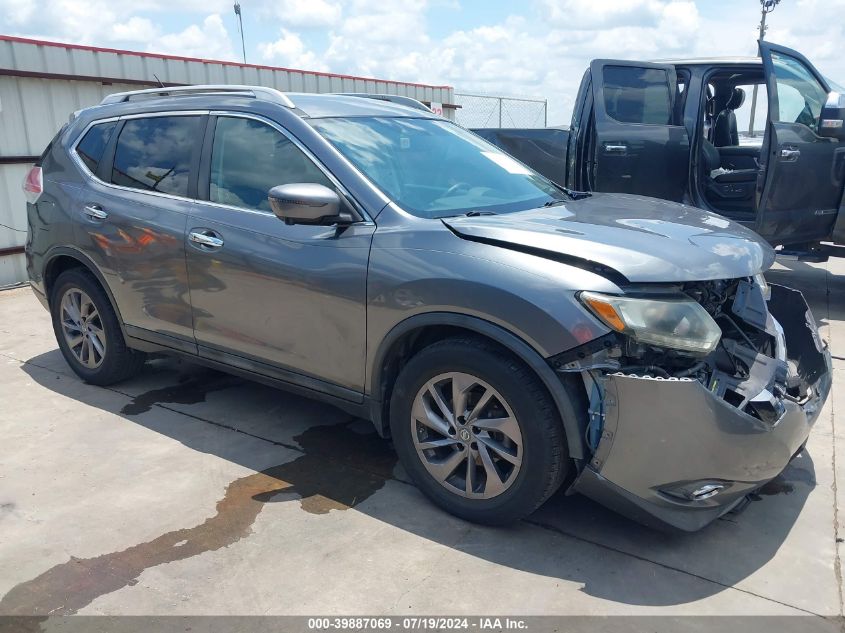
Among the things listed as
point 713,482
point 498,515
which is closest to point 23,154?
point 498,515

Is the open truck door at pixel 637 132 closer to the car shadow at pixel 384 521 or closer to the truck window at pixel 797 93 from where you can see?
the truck window at pixel 797 93

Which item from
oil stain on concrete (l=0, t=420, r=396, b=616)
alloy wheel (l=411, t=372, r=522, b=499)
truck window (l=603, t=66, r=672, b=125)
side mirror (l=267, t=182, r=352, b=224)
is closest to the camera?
oil stain on concrete (l=0, t=420, r=396, b=616)

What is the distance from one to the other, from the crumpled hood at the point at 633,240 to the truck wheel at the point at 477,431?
47cm

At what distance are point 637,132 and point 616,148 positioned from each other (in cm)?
24

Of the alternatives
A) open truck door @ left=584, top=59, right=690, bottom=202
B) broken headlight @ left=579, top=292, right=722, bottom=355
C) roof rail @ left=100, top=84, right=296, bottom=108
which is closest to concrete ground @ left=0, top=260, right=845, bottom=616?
broken headlight @ left=579, top=292, right=722, bottom=355

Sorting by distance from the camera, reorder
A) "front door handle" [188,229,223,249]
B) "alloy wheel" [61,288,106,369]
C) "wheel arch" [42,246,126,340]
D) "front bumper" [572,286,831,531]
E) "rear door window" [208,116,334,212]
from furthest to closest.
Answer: "alloy wheel" [61,288,106,369] < "wheel arch" [42,246,126,340] < "front door handle" [188,229,223,249] < "rear door window" [208,116,334,212] < "front bumper" [572,286,831,531]

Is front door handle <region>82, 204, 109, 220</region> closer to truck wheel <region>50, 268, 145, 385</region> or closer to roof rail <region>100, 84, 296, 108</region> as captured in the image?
truck wheel <region>50, 268, 145, 385</region>

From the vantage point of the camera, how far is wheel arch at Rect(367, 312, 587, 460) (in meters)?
2.82

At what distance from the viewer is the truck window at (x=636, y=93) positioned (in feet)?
22.4

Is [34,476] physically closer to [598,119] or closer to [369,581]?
[369,581]

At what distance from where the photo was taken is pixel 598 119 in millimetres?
6711

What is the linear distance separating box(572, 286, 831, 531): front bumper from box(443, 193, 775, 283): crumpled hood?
1.50ft

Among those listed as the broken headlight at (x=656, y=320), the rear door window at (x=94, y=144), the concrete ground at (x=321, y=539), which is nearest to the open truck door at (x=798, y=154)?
the concrete ground at (x=321, y=539)

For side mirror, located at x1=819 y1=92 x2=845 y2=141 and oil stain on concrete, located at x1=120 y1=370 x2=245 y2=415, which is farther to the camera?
side mirror, located at x1=819 y1=92 x2=845 y2=141
